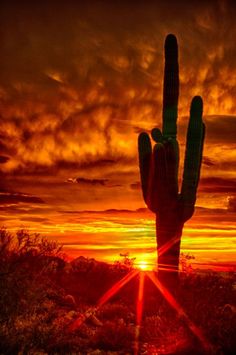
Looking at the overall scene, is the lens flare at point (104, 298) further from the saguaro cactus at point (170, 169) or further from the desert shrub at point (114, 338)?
the saguaro cactus at point (170, 169)

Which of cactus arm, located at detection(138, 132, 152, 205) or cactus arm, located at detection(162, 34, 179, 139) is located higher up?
cactus arm, located at detection(162, 34, 179, 139)

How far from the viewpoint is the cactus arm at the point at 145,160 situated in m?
17.0

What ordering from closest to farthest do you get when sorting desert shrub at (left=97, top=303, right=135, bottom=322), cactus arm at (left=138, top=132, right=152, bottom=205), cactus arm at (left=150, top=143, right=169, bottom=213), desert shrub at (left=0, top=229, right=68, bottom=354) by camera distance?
1. desert shrub at (left=0, top=229, right=68, bottom=354)
2. desert shrub at (left=97, top=303, right=135, bottom=322)
3. cactus arm at (left=150, top=143, right=169, bottom=213)
4. cactus arm at (left=138, top=132, right=152, bottom=205)

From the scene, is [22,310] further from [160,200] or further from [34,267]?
[160,200]

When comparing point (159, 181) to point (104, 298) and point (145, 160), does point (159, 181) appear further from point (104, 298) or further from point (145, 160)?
point (104, 298)

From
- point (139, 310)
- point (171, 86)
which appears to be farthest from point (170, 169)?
point (139, 310)

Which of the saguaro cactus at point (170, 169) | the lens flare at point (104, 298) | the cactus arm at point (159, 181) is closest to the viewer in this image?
the lens flare at point (104, 298)

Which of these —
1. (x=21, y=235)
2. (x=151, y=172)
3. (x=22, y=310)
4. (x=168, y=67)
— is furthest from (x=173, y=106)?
(x=22, y=310)

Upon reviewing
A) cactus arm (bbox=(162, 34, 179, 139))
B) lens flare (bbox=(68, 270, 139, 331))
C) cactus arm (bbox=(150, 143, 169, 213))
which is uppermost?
cactus arm (bbox=(162, 34, 179, 139))

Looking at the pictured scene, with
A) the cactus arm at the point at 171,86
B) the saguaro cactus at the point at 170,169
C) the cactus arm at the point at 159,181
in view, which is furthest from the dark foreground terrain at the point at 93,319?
the cactus arm at the point at 171,86

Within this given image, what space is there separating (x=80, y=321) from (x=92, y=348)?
266cm

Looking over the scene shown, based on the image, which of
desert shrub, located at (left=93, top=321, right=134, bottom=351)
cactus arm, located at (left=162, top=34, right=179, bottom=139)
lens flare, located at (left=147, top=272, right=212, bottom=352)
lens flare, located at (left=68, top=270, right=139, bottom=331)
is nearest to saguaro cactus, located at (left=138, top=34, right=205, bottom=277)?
cactus arm, located at (left=162, top=34, right=179, bottom=139)

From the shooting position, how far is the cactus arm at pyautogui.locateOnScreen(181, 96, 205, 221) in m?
16.0

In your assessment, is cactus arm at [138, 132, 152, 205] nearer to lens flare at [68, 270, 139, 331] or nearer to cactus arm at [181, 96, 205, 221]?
cactus arm at [181, 96, 205, 221]
